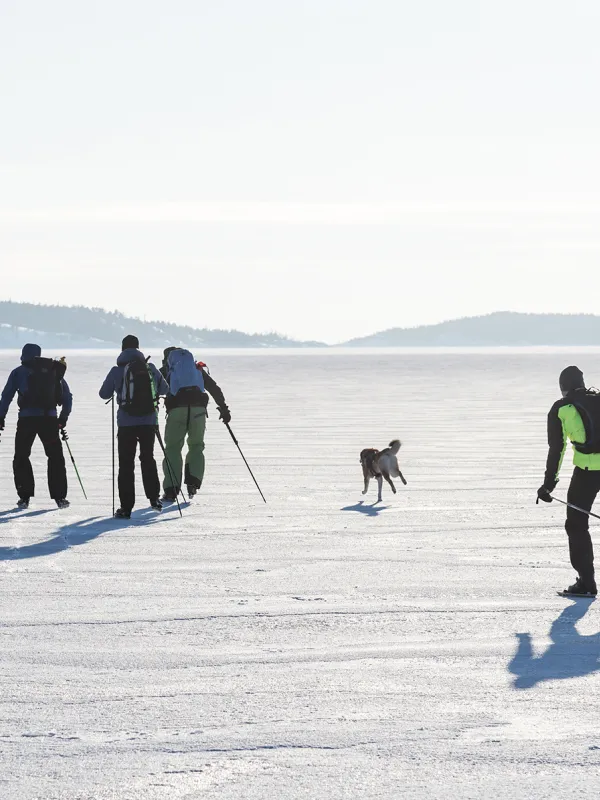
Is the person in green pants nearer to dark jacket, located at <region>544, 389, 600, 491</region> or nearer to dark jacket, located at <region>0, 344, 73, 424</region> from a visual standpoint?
dark jacket, located at <region>0, 344, 73, 424</region>

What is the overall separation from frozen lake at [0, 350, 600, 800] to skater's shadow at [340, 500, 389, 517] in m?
0.04

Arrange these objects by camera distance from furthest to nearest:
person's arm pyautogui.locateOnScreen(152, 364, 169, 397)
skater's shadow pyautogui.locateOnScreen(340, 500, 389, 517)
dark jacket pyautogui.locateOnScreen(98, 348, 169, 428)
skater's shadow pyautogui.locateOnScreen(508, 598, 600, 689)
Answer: person's arm pyautogui.locateOnScreen(152, 364, 169, 397)
dark jacket pyautogui.locateOnScreen(98, 348, 169, 428)
skater's shadow pyautogui.locateOnScreen(340, 500, 389, 517)
skater's shadow pyautogui.locateOnScreen(508, 598, 600, 689)

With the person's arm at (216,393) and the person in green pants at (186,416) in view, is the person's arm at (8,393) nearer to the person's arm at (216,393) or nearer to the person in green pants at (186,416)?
the person in green pants at (186,416)

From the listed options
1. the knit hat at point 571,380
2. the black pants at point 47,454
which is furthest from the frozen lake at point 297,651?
the knit hat at point 571,380

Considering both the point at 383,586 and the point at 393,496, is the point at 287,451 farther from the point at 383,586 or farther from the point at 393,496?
the point at 383,586

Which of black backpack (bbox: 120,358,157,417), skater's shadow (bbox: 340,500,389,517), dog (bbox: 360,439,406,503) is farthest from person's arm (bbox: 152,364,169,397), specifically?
dog (bbox: 360,439,406,503)

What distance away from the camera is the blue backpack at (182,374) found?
1262 cm

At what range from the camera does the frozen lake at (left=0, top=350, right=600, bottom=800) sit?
14.2 feet

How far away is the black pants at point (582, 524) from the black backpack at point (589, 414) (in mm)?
240

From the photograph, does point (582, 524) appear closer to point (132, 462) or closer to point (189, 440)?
point (132, 462)

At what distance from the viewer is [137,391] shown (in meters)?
11.5

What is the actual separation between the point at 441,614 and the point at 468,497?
5.52m

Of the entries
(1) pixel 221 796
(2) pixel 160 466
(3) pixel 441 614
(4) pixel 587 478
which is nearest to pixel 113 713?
(1) pixel 221 796

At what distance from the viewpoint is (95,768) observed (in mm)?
4340
